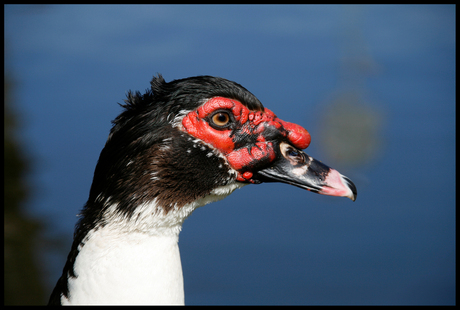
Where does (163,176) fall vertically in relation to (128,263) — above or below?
above

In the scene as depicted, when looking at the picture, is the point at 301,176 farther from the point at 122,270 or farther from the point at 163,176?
the point at 122,270

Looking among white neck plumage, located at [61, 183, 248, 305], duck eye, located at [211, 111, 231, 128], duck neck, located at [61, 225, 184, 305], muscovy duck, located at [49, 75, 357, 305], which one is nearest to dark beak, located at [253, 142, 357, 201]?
muscovy duck, located at [49, 75, 357, 305]

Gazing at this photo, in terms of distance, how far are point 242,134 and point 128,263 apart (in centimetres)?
86

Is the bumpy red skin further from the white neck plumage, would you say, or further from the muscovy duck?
the white neck plumage

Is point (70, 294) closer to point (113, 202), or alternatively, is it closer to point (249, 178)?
point (113, 202)

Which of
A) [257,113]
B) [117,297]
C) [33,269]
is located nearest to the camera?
[117,297]

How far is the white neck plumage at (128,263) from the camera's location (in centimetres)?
225

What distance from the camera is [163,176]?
7.48ft

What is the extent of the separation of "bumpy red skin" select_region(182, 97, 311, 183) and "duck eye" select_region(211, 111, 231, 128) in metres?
0.02

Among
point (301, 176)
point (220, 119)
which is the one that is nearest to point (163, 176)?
point (220, 119)

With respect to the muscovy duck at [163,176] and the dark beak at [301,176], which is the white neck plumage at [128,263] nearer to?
the muscovy duck at [163,176]

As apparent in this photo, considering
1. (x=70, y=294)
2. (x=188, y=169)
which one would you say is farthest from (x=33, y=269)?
(x=188, y=169)

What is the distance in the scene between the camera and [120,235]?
90.2 inches

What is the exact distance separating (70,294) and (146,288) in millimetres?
387
